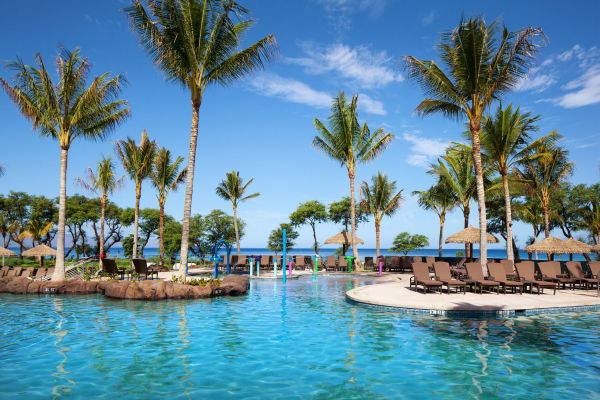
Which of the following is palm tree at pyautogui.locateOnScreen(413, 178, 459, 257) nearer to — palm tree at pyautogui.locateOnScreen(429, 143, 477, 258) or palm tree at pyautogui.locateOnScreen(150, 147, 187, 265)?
palm tree at pyautogui.locateOnScreen(429, 143, 477, 258)

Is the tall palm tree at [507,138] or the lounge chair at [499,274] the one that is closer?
the lounge chair at [499,274]

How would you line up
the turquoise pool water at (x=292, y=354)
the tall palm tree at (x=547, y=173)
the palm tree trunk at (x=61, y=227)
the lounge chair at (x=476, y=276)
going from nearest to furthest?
the turquoise pool water at (x=292, y=354) < the lounge chair at (x=476, y=276) < the palm tree trunk at (x=61, y=227) < the tall palm tree at (x=547, y=173)

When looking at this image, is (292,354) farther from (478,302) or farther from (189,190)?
(189,190)

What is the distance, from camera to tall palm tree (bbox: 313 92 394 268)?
2788 cm

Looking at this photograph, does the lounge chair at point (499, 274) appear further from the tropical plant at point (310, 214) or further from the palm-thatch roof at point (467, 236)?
the tropical plant at point (310, 214)

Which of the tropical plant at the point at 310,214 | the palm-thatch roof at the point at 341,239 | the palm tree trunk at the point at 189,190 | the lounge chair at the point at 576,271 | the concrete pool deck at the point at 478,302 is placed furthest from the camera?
the tropical plant at the point at 310,214

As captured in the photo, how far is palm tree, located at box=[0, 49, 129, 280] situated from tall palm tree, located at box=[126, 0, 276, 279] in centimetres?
387

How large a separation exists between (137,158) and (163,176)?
2913mm

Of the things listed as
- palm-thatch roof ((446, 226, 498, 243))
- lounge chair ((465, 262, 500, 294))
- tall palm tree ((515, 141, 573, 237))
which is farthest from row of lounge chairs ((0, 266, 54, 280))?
tall palm tree ((515, 141, 573, 237))

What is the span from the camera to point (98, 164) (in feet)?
97.8

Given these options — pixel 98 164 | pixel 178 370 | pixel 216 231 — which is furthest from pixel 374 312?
pixel 216 231

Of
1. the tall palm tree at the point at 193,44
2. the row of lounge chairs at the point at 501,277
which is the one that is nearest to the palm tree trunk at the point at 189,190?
the tall palm tree at the point at 193,44

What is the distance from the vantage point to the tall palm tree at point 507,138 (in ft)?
66.9

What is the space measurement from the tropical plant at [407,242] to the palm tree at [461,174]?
53.6ft
